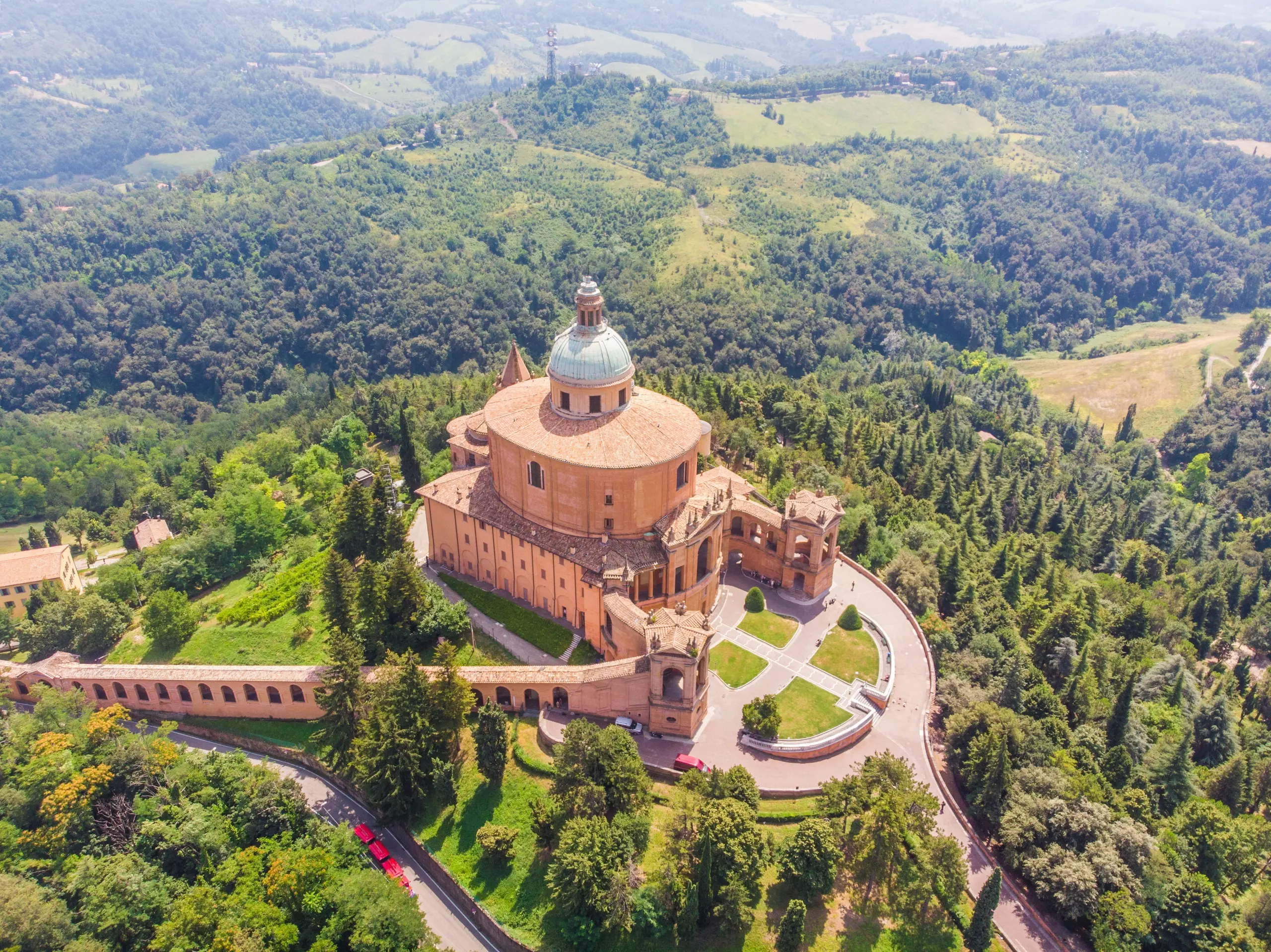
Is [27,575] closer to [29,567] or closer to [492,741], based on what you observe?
[29,567]

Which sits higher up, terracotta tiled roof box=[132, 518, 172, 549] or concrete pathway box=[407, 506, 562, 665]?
concrete pathway box=[407, 506, 562, 665]

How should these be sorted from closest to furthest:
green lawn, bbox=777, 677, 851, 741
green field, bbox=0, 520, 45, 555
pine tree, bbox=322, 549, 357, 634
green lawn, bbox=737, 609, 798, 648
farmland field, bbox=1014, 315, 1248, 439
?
1. green lawn, bbox=777, 677, 851, 741
2. pine tree, bbox=322, 549, 357, 634
3. green lawn, bbox=737, 609, 798, 648
4. green field, bbox=0, 520, 45, 555
5. farmland field, bbox=1014, 315, 1248, 439

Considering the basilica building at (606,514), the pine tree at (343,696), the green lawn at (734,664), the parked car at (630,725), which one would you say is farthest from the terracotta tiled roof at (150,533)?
the green lawn at (734,664)

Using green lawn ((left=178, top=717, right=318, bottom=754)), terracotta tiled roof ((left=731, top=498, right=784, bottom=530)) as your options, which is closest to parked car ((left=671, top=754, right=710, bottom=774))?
terracotta tiled roof ((left=731, top=498, right=784, bottom=530))

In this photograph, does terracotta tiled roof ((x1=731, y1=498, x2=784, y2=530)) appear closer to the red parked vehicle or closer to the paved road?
the paved road

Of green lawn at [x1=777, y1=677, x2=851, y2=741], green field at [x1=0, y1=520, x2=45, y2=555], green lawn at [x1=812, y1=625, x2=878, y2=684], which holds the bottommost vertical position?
green field at [x1=0, y1=520, x2=45, y2=555]
